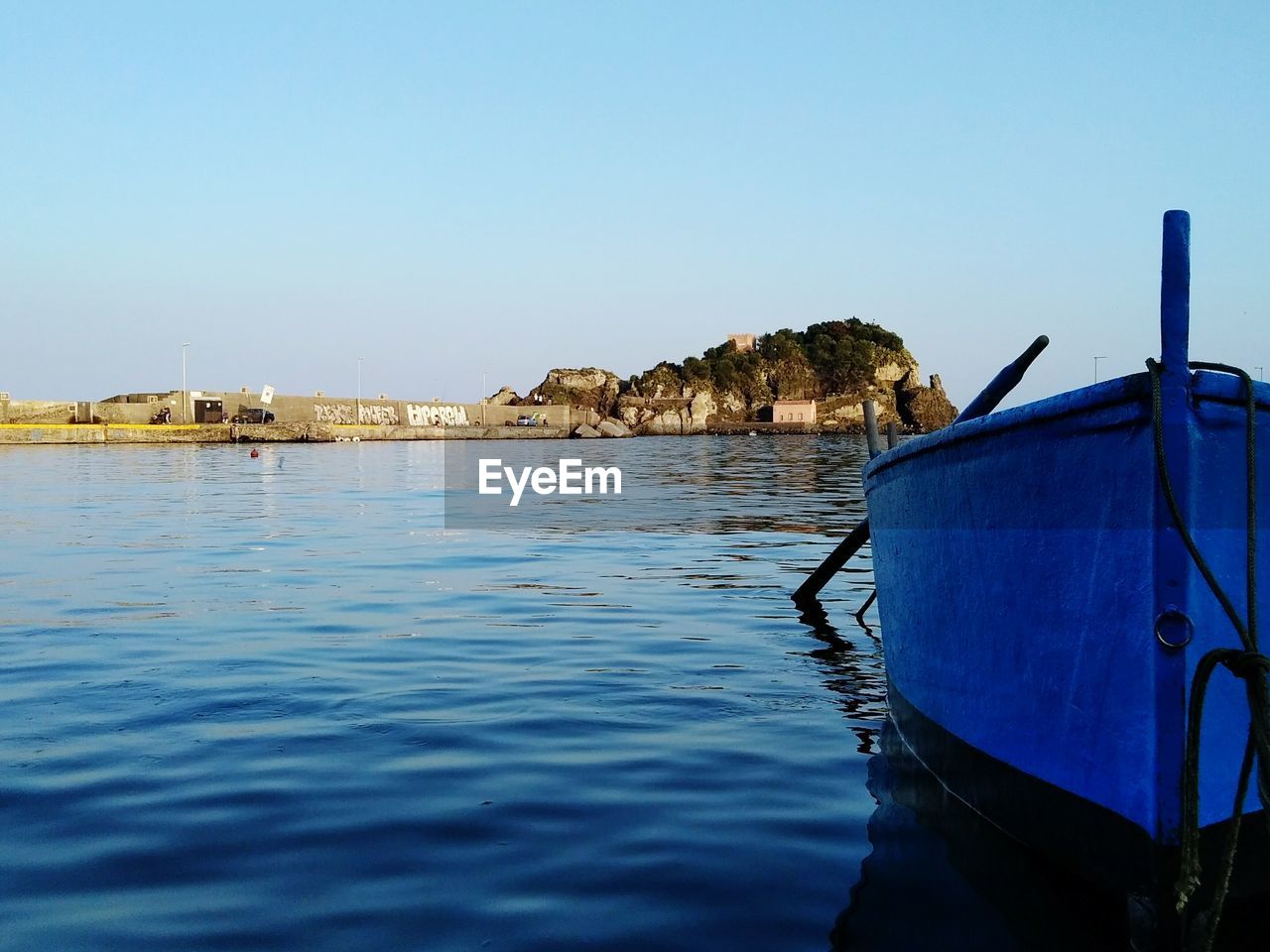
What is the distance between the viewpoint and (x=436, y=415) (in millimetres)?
109438

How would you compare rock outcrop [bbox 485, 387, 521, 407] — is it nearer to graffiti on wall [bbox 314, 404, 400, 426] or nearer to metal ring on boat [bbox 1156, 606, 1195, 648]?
graffiti on wall [bbox 314, 404, 400, 426]

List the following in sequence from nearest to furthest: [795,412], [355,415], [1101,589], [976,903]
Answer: [1101,589], [976,903], [355,415], [795,412]

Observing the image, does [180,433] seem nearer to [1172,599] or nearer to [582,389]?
[1172,599]

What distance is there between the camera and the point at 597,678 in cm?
791

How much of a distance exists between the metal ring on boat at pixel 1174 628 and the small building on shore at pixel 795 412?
158m

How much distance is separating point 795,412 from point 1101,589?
15903 centimetres

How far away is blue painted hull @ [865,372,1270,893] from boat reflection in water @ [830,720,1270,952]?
0.90 feet

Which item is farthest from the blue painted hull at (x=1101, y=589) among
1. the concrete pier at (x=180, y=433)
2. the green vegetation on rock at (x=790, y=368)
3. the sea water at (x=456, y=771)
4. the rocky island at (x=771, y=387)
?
the green vegetation on rock at (x=790, y=368)

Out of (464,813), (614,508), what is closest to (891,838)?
(464,813)

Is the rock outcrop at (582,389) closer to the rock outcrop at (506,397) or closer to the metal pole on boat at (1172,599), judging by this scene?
the rock outcrop at (506,397)

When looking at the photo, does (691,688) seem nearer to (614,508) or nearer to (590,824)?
(590,824)

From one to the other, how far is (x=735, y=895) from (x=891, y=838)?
41.8 inches

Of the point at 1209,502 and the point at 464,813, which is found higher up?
the point at 1209,502

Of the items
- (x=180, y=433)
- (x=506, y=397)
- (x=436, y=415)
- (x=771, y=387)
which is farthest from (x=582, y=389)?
(x=180, y=433)
